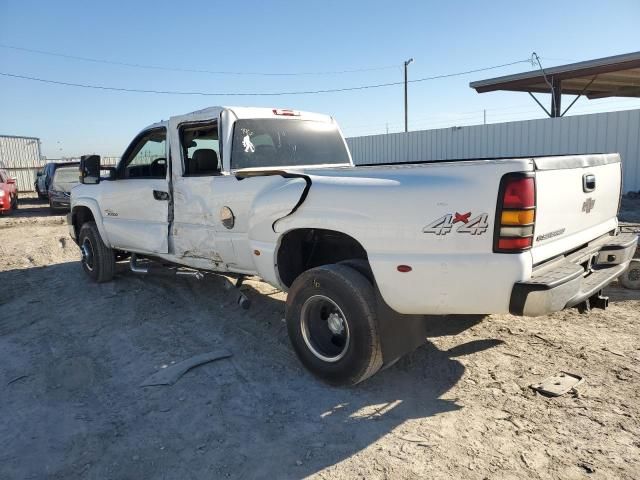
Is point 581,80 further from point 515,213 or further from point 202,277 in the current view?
point 515,213

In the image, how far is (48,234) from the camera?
39.9ft

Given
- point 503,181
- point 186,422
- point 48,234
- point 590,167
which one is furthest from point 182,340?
point 48,234

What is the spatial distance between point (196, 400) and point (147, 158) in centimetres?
333

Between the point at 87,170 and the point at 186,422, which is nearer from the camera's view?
the point at 186,422

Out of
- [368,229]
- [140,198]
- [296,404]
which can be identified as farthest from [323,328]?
[140,198]

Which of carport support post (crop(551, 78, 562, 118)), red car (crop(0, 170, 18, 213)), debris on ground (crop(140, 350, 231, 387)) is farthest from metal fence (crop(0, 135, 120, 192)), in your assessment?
debris on ground (crop(140, 350, 231, 387))

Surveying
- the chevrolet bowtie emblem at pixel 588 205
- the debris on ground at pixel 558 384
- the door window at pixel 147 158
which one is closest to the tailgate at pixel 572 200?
the chevrolet bowtie emblem at pixel 588 205

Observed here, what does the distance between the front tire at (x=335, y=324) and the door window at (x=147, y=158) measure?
101 inches

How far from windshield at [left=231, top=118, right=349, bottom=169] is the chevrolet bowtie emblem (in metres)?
2.75

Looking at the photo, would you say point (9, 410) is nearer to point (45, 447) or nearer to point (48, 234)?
point (45, 447)

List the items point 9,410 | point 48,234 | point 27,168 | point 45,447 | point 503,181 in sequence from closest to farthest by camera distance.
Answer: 1. point 503,181
2. point 45,447
3. point 9,410
4. point 48,234
5. point 27,168

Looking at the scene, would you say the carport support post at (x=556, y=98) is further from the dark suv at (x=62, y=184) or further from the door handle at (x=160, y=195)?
the dark suv at (x=62, y=184)

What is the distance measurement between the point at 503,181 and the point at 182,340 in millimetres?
3310

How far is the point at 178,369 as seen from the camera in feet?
13.3
